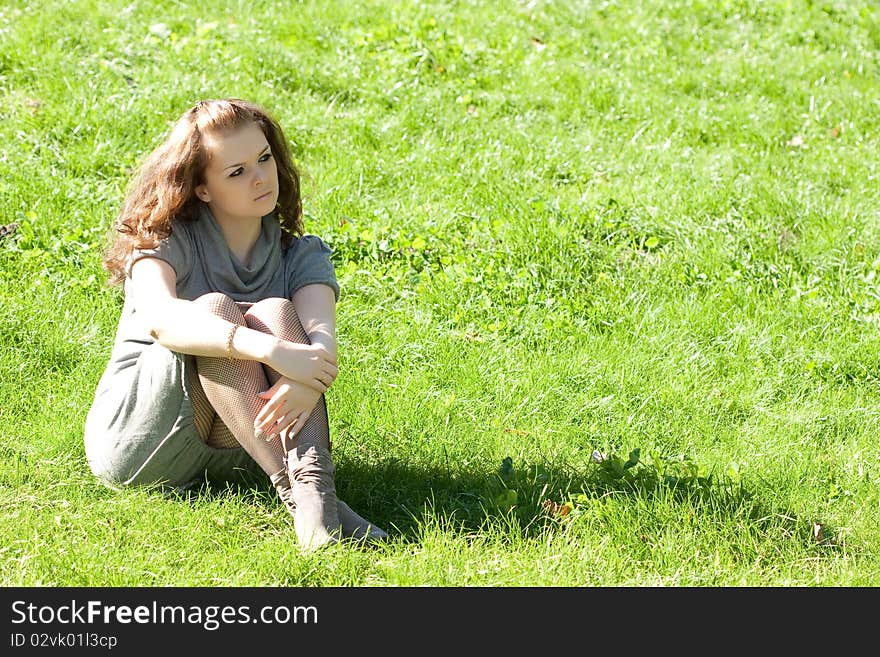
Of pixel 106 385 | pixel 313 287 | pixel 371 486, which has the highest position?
pixel 313 287

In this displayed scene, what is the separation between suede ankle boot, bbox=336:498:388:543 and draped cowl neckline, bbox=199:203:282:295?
0.78m

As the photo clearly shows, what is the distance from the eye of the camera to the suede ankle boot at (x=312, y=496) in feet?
11.0

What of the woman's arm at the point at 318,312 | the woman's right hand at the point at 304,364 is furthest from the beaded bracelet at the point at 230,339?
the woman's arm at the point at 318,312

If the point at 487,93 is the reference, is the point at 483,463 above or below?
below

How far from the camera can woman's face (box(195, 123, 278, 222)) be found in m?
3.53

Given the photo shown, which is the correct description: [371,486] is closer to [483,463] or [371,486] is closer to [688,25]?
[483,463]

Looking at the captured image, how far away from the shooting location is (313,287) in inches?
146

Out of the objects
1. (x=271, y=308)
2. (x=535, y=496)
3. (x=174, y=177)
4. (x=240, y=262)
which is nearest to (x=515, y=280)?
(x=535, y=496)

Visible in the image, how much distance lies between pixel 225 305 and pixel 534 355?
1.70 metres

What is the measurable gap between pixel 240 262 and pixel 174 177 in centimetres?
35

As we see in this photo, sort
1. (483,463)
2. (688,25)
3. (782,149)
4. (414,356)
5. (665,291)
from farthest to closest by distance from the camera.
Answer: (688,25)
(782,149)
(665,291)
(414,356)
(483,463)

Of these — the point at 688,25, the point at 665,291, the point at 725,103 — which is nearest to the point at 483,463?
the point at 665,291

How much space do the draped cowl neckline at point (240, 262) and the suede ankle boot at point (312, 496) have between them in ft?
1.98

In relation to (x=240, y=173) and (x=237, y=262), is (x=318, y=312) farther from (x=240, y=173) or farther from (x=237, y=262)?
(x=240, y=173)
